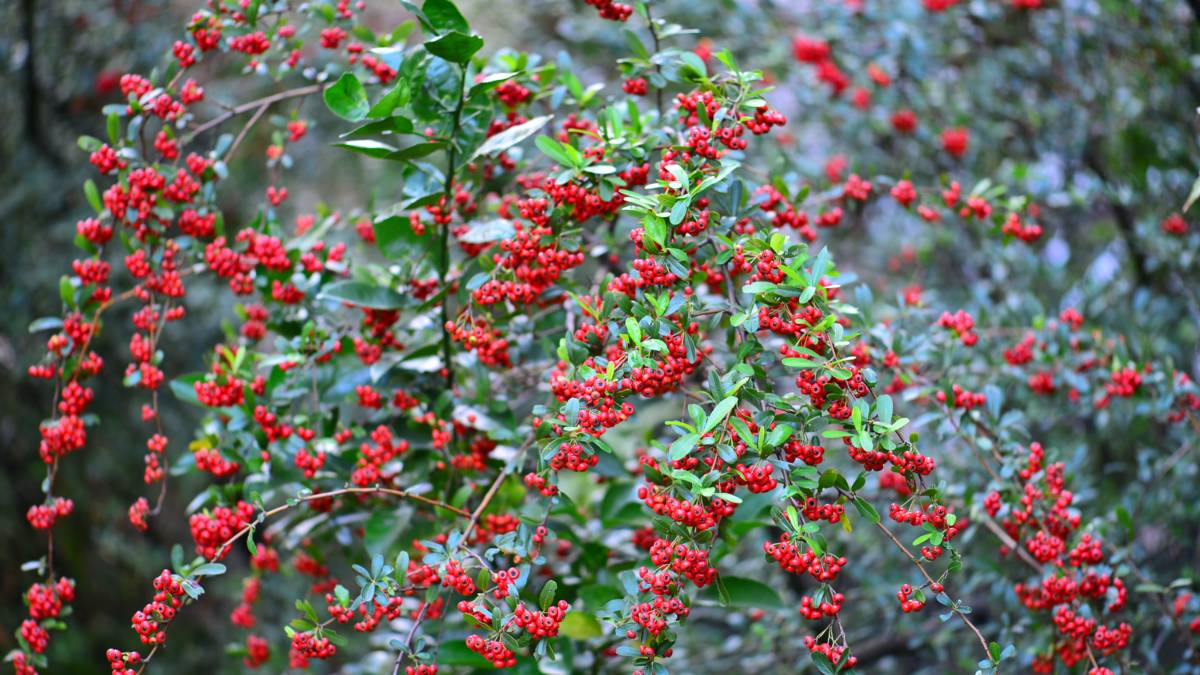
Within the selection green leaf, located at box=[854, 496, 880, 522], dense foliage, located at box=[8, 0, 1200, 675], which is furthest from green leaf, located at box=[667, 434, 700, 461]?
green leaf, located at box=[854, 496, 880, 522]

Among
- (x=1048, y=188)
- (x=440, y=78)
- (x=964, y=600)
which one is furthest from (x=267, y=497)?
(x=1048, y=188)

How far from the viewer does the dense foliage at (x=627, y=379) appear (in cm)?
124

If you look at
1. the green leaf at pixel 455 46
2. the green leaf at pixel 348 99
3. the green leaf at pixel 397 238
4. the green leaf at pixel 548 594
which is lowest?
the green leaf at pixel 548 594

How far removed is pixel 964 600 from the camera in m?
2.15

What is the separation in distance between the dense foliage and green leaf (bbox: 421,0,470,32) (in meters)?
0.02

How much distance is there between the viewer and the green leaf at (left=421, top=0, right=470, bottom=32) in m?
1.36

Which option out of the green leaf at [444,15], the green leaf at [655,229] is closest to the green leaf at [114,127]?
the green leaf at [444,15]

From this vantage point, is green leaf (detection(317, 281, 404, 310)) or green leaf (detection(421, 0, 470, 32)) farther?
green leaf (detection(317, 281, 404, 310))

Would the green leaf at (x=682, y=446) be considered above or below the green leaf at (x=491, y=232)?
below

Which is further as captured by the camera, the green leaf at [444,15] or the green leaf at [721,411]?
the green leaf at [444,15]

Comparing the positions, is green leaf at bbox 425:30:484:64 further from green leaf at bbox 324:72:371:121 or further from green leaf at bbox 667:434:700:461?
green leaf at bbox 667:434:700:461

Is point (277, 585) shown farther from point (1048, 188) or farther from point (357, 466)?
point (1048, 188)

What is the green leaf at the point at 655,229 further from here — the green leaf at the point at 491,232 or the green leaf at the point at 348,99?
the green leaf at the point at 348,99

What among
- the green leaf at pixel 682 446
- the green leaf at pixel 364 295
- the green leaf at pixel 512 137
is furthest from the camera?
the green leaf at pixel 364 295
